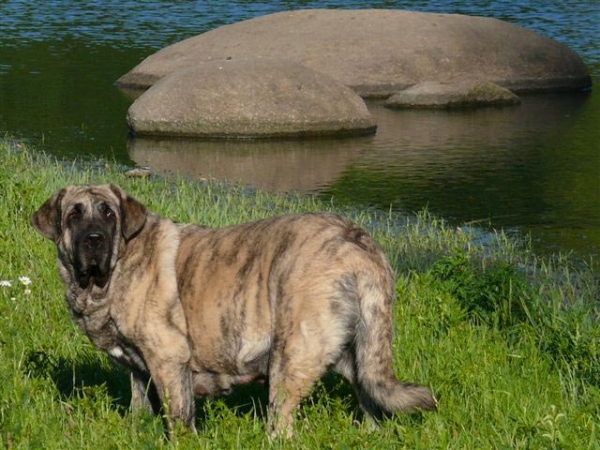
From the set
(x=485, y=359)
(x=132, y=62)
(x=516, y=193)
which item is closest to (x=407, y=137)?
(x=516, y=193)

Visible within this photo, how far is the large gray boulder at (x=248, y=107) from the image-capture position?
66.5ft

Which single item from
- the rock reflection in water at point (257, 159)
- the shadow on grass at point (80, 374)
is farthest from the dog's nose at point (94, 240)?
the rock reflection in water at point (257, 159)

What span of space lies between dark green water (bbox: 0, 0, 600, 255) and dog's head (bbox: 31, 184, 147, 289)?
281 inches

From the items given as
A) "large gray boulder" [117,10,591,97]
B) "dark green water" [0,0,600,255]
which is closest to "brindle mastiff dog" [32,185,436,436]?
"dark green water" [0,0,600,255]

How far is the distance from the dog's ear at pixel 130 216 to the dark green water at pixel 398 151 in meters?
7.05

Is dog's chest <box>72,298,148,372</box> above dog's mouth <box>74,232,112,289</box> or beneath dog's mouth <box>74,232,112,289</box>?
beneath

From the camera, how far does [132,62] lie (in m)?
29.0

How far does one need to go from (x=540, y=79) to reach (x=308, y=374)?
65.7 ft

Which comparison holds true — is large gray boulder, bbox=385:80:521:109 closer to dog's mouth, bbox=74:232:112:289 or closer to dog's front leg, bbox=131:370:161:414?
dog's front leg, bbox=131:370:161:414

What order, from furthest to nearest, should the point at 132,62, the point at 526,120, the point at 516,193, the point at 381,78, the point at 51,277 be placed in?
the point at 132,62 → the point at 381,78 → the point at 526,120 → the point at 516,193 → the point at 51,277

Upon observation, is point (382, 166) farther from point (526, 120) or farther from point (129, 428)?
point (129, 428)

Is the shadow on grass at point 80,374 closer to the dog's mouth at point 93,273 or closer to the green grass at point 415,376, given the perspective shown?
the green grass at point 415,376

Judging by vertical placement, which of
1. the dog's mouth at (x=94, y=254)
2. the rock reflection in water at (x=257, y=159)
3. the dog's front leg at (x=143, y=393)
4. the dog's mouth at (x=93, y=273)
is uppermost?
the dog's mouth at (x=94, y=254)

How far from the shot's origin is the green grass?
636 cm
